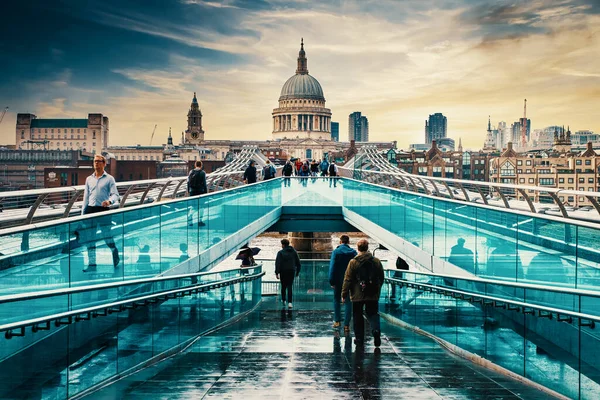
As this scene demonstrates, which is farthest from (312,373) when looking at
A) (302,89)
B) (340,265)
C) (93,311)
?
(302,89)

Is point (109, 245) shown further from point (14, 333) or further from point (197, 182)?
point (197, 182)

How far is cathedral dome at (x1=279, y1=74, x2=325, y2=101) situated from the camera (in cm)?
17812

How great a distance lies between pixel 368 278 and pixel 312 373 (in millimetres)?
1849

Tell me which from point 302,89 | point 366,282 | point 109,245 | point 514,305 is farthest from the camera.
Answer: point 302,89

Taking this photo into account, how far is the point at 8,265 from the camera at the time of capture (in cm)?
540

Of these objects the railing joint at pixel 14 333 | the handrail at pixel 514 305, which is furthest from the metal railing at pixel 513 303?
the railing joint at pixel 14 333

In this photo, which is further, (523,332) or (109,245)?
(109,245)

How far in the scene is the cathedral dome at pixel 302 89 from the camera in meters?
178

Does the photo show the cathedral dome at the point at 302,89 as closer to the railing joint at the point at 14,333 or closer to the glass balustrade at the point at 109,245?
the glass balustrade at the point at 109,245

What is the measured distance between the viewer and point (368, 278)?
28.6ft

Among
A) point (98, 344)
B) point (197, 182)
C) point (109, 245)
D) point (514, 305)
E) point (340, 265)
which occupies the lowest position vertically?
point (98, 344)

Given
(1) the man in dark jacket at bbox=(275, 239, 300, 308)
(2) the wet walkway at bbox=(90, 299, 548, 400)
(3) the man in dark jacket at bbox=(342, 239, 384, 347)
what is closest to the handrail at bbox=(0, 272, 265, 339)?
(2) the wet walkway at bbox=(90, 299, 548, 400)

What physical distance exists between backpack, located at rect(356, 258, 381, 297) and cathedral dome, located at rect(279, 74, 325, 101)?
170 meters

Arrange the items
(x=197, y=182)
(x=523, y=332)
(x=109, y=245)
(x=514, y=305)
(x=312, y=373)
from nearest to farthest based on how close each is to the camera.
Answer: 1. (x=523, y=332)
2. (x=312, y=373)
3. (x=514, y=305)
4. (x=109, y=245)
5. (x=197, y=182)
